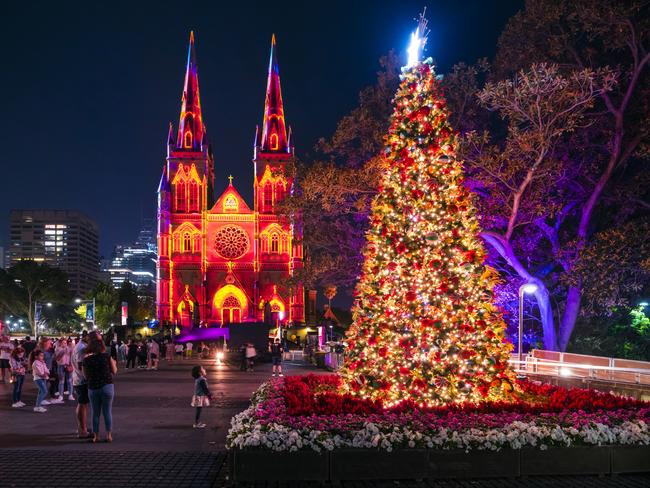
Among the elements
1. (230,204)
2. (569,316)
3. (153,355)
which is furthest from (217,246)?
(569,316)

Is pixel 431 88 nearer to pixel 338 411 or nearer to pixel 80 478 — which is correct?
pixel 338 411

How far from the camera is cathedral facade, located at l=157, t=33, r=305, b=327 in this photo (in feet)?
230

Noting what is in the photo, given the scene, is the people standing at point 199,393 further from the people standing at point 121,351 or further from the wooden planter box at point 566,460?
the people standing at point 121,351

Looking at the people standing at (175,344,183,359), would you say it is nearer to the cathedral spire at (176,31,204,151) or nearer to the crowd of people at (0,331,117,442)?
the crowd of people at (0,331,117,442)

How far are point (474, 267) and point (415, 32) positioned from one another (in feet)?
15.4

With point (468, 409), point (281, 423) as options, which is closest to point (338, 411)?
point (281, 423)

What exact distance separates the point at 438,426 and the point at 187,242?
65.2 m

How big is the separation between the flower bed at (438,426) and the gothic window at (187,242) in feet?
207

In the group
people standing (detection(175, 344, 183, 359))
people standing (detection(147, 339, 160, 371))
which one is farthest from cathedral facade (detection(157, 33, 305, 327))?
people standing (detection(147, 339, 160, 371))

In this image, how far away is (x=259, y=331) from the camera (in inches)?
1407

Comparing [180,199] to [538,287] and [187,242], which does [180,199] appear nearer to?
[187,242]

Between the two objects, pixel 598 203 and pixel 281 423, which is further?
pixel 598 203

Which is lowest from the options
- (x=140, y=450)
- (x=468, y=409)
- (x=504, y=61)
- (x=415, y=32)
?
(x=140, y=450)

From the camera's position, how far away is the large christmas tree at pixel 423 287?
1031cm
